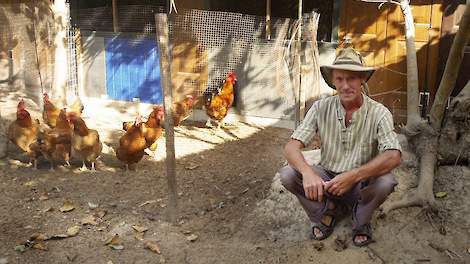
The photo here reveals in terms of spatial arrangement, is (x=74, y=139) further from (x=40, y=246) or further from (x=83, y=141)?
(x=40, y=246)

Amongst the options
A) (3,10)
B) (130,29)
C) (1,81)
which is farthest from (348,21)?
(1,81)

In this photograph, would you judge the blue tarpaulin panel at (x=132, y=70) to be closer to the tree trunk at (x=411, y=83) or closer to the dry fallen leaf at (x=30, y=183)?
the dry fallen leaf at (x=30, y=183)

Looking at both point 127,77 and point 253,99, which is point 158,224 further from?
point 127,77

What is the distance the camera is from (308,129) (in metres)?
3.56

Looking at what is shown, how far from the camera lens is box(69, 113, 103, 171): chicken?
19.5 feet

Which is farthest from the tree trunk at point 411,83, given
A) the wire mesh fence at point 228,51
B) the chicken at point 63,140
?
the chicken at point 63,140

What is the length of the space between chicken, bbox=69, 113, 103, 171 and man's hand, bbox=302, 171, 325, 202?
134 inches

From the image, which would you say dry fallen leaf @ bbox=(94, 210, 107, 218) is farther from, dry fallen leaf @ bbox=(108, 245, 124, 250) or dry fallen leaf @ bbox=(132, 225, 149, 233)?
dry fallen leaf @ bbox=(108, 245, 124, 250)

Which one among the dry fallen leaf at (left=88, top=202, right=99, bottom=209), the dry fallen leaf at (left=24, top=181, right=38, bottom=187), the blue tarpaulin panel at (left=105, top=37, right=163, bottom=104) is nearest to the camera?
the dry fallen leaf at (left=88, top=202, right=99, bottom=209)

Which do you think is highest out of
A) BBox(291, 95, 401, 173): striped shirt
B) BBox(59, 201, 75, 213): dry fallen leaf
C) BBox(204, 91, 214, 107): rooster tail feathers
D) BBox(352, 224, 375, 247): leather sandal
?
BBox(291, 95, 401, 173): striped shirt

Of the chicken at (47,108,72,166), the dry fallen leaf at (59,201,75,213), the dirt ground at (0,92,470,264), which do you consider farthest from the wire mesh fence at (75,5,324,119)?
the dry fallen leaf at (59,201,75,213)

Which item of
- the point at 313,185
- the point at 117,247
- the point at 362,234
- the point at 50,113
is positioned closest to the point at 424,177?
the point at 362,234

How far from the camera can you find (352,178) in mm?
3248

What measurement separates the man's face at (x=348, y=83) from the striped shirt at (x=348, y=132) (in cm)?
12
